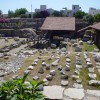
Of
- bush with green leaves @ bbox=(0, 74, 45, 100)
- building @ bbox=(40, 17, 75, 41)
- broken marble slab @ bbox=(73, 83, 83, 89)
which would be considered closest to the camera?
bush with green leaves @ bbox=(0, 74, 45, 100)

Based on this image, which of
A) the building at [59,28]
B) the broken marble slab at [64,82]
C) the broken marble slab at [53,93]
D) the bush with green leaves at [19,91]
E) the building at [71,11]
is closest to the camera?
the bush with green leaves at [19,91]

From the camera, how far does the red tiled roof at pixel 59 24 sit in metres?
24.8

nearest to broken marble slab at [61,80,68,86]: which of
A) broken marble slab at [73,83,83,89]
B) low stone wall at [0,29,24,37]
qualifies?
broken marble slab at [73,83,83,89]

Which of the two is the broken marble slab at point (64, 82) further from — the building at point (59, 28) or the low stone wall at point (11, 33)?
the low stone wall at point (11, 33)

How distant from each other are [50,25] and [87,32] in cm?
497

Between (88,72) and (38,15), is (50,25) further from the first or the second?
(38,15)

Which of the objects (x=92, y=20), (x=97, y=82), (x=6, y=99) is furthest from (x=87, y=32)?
(x=6, y=99)

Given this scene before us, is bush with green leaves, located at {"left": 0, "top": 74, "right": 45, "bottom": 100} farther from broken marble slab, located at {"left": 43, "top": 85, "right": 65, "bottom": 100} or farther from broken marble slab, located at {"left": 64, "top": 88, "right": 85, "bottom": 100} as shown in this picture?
broken marble slab, located at {"left": 64, "top": 88, "right": 85, "bottom": 100}

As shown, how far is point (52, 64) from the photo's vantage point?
11.3 m

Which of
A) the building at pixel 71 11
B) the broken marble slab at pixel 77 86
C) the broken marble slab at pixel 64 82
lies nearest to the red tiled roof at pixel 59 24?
the broken marble slab at pixel 64 82

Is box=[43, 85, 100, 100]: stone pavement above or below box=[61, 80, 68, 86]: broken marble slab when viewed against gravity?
above

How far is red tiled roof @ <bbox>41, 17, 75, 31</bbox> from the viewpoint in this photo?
81.4ft

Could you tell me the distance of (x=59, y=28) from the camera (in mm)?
24734

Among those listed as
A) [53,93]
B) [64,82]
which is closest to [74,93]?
[53,93]
